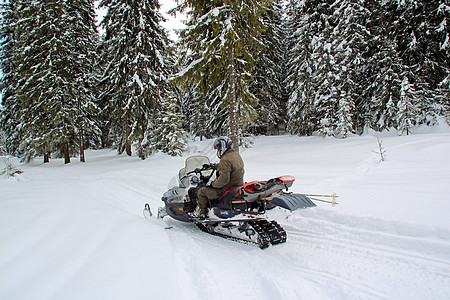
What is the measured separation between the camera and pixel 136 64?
53.3 ft

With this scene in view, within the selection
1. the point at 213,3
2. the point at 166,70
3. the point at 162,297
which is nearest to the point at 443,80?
the point at 213,3

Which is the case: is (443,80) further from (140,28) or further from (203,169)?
(140,28)

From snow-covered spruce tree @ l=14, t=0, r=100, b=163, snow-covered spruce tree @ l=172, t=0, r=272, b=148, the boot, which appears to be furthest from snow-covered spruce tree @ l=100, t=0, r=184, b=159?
the boot

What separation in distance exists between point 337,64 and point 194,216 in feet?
55.1

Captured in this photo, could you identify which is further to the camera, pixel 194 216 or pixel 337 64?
pixel 337 64

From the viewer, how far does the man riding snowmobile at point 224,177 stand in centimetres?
431

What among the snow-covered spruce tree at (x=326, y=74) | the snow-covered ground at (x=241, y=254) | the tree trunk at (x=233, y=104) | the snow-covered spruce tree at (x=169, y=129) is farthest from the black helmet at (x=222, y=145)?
the snow-covered spruce tree at (x=326, y=74)

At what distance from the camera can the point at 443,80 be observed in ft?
51.7

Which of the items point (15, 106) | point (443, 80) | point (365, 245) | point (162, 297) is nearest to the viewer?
point (162, 297)

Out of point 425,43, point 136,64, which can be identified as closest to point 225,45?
point 136,64

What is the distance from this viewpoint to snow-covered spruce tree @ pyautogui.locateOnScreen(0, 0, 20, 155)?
2069 cm

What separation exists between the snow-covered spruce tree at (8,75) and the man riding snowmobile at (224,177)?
22.8 meters

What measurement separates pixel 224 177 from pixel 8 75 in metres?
25.9

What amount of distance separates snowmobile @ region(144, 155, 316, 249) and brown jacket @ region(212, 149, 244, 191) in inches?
5.9
